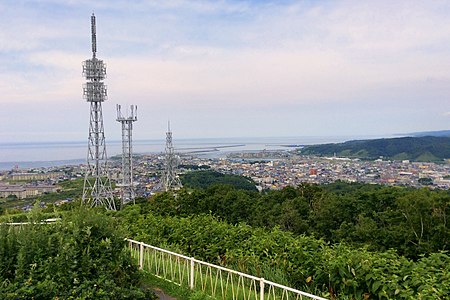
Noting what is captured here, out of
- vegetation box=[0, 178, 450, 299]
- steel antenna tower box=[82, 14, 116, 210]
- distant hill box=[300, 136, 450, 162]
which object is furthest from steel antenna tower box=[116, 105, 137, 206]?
distant hill box=[300, 136, 450, 162]

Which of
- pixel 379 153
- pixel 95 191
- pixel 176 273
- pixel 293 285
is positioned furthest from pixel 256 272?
pixel 379 153

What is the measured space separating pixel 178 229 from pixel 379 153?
73.1 meters

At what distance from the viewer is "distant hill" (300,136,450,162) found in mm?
61656

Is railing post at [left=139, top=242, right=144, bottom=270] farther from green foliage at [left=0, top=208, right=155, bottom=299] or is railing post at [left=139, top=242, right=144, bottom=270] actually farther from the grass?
green foliage at [left=0, top=208, right=155, bottom=299]

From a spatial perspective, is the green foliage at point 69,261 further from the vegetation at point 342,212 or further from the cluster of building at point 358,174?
the cluster of building at point 358,174

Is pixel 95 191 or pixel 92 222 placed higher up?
pixel 92 222

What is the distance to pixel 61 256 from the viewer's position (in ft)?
12.0

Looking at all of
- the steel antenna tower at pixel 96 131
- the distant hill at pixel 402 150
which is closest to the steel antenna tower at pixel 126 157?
the steel antenna tower at pixel 96 131

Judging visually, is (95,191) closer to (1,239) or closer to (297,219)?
(297,219)

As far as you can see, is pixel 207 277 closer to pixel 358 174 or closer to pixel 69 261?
pixel 69 261

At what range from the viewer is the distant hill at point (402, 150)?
61.7 meters

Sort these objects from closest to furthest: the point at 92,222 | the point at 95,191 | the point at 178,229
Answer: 1. the point at 92,222
2. the point at 178,229
3. the point at 95,191

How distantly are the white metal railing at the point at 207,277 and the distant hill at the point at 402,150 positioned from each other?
2449 inches

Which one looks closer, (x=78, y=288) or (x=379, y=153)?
(x=78, y=288)
